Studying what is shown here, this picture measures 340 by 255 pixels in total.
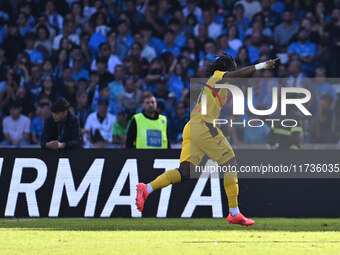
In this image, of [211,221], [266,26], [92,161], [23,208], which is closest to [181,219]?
[211,221]

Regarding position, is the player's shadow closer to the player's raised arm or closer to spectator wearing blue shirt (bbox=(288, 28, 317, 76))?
the player's raised arm

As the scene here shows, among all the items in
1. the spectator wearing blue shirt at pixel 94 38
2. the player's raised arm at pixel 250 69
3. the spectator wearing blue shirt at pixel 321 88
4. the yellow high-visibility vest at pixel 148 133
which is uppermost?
the spectator wearing blue shirt at pixel 94 38

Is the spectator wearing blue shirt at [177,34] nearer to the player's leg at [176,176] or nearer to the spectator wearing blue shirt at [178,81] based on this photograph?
the spectator wearing blue shirt at [178,81]

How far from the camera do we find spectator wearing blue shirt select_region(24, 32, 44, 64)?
1764 cm

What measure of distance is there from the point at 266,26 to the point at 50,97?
5115 millimetres

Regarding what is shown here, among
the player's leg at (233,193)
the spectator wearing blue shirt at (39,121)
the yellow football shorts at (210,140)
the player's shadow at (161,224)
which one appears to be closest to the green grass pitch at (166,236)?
the player's shadow at (161,224)

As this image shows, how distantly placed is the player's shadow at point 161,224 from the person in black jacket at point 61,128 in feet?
4.12

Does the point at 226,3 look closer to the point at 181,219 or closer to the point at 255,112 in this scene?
the point at 255,112

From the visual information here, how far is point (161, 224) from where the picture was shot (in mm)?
10727

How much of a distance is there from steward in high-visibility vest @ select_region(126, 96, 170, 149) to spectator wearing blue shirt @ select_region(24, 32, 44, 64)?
216 inches

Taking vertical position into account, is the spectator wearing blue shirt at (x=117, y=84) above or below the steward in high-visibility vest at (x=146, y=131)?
Answer: above

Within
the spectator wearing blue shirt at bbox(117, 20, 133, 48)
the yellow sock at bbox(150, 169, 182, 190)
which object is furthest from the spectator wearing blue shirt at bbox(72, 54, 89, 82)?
the yellow sock at bbox(150, 169, 182, 190)

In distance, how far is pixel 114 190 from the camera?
1183cm

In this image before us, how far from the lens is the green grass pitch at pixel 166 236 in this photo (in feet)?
25.2
